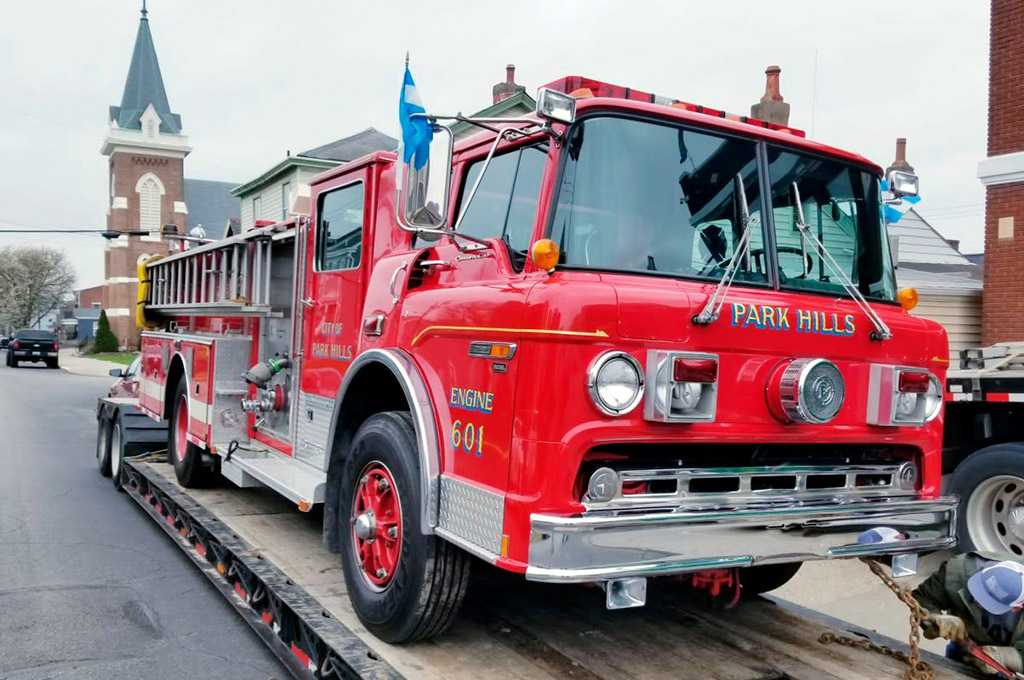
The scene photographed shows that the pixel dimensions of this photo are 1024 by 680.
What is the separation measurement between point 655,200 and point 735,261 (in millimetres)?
405

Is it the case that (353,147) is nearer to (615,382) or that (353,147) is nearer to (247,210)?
(247,210)

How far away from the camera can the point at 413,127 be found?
3.35 metres

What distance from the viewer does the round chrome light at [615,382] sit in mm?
3006

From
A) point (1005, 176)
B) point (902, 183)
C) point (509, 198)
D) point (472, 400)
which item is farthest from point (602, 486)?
point (1005, 176)

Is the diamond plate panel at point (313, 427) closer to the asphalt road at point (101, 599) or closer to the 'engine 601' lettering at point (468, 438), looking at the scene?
the asphalt road at point (101, 599)

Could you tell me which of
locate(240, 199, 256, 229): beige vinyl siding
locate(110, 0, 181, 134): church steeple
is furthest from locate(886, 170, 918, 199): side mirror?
locate(110, 0, 181, 134): church steeple

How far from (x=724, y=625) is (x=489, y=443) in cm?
175

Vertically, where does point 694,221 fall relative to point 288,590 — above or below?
above

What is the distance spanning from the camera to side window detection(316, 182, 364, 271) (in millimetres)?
5086

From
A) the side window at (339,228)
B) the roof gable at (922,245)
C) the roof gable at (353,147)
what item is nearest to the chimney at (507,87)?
the roof gable at (353,147)

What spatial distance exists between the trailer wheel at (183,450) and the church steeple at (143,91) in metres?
56.4

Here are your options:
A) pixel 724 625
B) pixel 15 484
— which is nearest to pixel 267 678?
pixel 724 625

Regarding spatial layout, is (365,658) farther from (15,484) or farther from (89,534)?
(15,484)

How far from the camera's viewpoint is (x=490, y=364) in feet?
10.8
